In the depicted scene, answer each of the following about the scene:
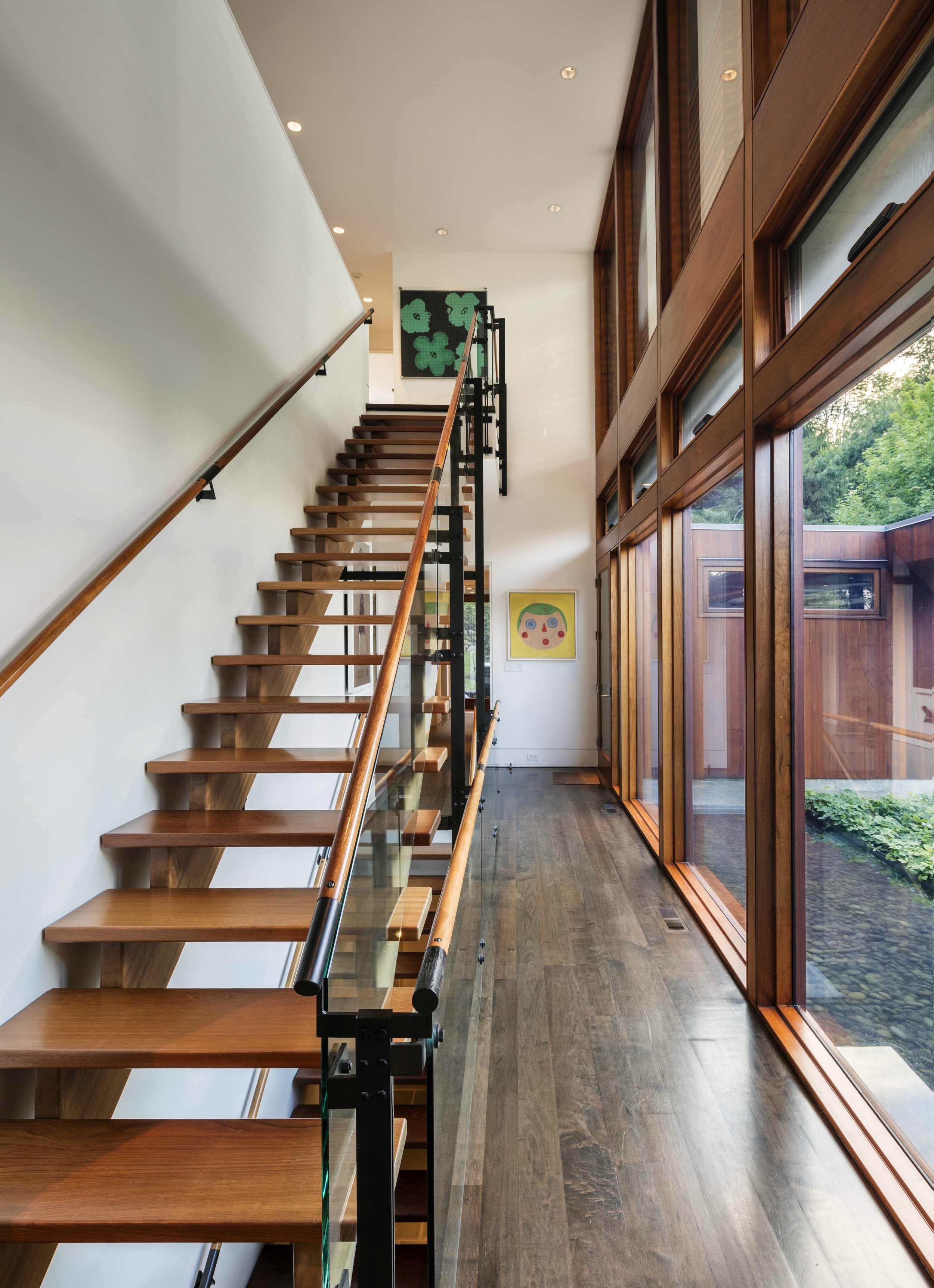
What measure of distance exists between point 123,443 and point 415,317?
637 centimetres

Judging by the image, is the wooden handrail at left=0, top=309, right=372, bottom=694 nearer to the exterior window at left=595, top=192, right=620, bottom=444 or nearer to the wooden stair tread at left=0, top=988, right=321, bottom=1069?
the wooden stair tread at left=0, top=988, right=321, bottom=1069

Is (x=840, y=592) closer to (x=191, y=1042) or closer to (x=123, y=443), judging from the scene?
(x=191, y=1042)

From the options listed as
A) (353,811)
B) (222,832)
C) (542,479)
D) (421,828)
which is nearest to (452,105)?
(542,479)

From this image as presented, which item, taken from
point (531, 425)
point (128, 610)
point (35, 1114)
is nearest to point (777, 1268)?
point (35, 1114)

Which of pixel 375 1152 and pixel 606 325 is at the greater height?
pixel 606 325

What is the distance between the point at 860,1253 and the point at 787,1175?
259mm

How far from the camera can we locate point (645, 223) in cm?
549

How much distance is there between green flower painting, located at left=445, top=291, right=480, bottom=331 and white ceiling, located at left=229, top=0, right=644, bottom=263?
22.9 inches

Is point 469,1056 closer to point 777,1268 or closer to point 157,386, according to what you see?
point 777,1268

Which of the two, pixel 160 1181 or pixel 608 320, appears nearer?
pixel 160 1181

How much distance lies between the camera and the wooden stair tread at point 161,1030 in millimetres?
1513

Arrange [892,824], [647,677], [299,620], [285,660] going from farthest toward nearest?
[647,677], [299,620], [285,660], [892,824]

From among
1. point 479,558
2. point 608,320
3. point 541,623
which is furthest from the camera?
point 541,623

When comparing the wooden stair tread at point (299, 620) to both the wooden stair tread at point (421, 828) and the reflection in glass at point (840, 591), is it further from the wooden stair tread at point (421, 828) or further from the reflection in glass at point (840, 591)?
the reflection in glass at point (840, 591)
